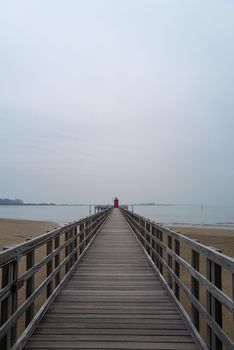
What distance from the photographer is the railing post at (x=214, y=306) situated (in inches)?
136

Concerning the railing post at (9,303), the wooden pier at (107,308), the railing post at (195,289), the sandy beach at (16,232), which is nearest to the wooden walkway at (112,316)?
the wooden pier at (107,308)

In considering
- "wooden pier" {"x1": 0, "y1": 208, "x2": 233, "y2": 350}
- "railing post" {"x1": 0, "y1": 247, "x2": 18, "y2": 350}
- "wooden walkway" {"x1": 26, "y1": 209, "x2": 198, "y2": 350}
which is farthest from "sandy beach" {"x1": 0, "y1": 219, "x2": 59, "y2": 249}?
"railing post" {"x1": 0, "y1": 247, "x2": 18, "y2": 350}

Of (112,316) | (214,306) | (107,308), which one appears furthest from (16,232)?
(214,306)

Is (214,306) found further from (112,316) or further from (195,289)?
(112,316)

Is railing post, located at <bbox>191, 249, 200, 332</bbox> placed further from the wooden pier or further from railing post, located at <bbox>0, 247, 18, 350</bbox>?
railing post, located at <bbox>0, 247, 18, 350</bbox>

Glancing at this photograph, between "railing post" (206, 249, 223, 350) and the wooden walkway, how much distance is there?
0.47m

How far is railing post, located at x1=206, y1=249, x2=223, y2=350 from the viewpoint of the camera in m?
3.45

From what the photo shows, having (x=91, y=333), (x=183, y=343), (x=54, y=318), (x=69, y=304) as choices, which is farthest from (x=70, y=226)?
(x=183, y=343)

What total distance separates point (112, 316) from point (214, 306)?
6.24ft

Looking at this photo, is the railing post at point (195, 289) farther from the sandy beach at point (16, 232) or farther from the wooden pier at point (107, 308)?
the sandy beach at point (16, 232)

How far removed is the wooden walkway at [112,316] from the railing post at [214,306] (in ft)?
1.55

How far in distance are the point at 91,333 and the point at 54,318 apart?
721 mm

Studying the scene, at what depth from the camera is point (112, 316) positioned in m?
5.03

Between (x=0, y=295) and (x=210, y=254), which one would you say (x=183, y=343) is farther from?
(x=0, y=295)
